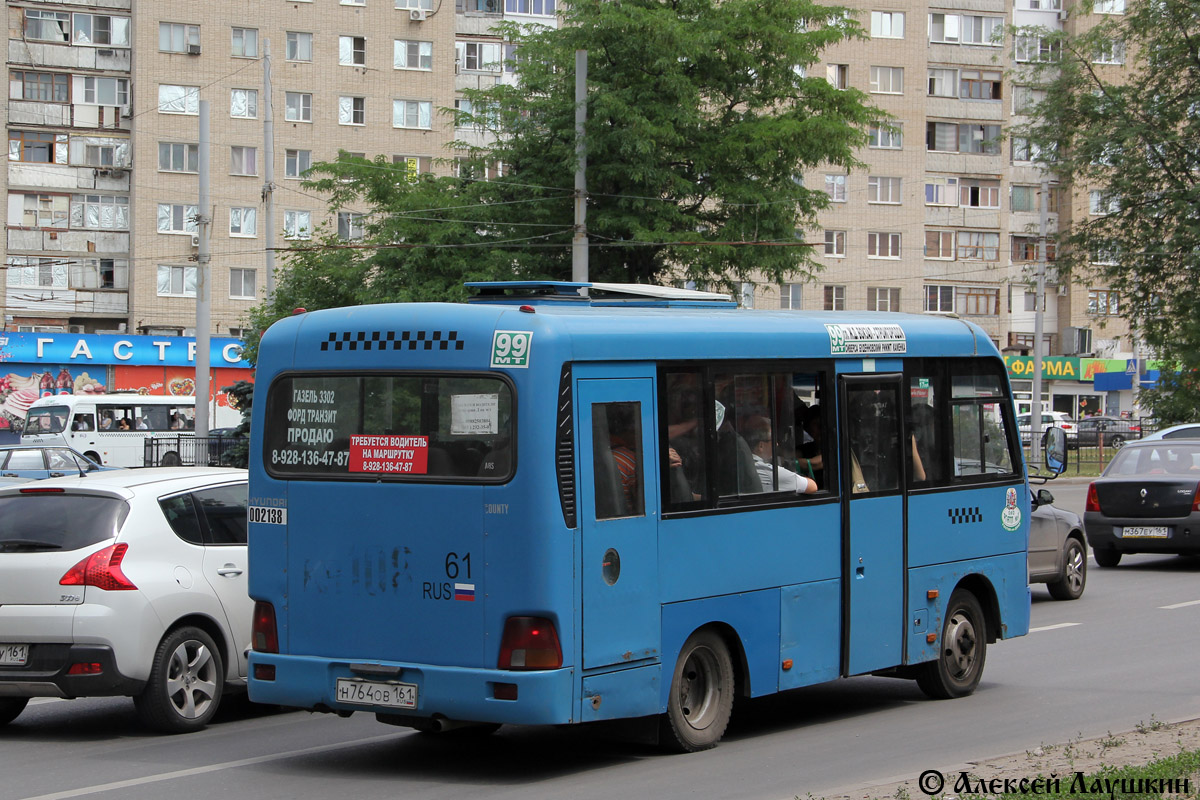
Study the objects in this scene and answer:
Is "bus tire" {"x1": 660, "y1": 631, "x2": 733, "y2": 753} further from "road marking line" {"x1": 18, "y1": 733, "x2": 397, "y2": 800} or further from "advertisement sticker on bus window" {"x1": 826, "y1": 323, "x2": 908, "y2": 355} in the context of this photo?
"advertisement sticker on bus window" {"x1": 826, "y1": 323, "x2": 908, "y2": 355}

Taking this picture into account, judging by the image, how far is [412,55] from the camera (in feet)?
209

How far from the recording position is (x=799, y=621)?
909 centimetres

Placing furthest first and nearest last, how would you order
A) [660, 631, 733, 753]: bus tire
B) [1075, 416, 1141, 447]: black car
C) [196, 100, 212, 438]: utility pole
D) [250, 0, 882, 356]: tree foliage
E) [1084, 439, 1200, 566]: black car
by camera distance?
[1075, 416, 1141, 447]: black car → [250, 0, 882, 356]: tree foliage → [196, 100, 212, 438]: utility pole → [1084, 439, 1200, 566]: black car → [660, 631, 733, 753]: bus tire

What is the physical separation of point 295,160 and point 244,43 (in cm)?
508

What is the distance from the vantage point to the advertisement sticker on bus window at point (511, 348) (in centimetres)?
768

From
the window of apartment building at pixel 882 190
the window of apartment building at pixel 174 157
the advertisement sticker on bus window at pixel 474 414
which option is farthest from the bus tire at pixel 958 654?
the window of apartment building at pixel 882 190

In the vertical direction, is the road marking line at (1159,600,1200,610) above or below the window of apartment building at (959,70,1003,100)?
below

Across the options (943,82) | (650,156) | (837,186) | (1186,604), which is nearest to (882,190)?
(837,186)

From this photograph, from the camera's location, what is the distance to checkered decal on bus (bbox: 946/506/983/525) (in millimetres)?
10422

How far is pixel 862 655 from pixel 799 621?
76cm

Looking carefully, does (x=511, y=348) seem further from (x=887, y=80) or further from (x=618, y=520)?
(x=887, y=80)

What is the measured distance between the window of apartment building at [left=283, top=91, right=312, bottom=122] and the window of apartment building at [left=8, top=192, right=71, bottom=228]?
9.27 meters

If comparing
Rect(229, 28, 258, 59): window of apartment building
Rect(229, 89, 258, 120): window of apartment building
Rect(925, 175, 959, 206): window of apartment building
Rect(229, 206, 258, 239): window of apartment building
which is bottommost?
Rect(229, 206, 258, 239): window of apartment building

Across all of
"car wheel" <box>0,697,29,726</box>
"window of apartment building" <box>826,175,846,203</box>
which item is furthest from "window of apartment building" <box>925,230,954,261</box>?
"car wheel" <box>0,697,29,726</box>
